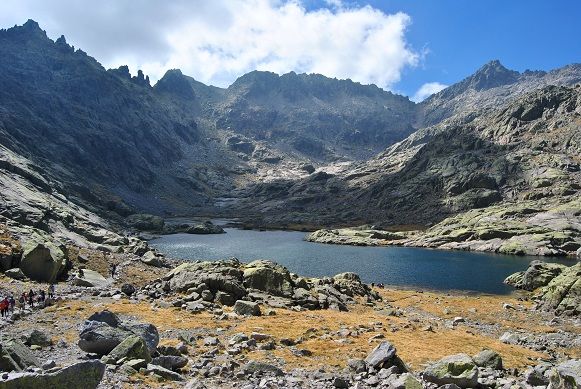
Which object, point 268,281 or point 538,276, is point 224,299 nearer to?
point 268,281

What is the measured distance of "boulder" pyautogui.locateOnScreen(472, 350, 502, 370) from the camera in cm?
2562

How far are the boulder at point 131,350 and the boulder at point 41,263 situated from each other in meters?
38.4

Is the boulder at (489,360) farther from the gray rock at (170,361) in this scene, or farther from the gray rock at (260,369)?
the gray rock at (170,361)

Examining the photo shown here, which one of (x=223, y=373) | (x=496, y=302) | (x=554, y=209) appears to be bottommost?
(x=496, y=302)

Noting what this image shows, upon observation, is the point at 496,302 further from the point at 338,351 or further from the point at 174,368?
the point at 174,368

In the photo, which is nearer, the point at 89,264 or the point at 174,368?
the point at 174,368

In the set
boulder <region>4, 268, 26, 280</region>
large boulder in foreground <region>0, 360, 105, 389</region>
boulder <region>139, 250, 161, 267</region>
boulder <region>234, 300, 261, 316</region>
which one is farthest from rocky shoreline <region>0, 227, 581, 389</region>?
boulder <region>139, 250, 161, 267</region>

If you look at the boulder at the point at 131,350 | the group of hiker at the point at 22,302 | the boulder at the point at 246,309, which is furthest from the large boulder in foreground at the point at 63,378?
the boulder at the point at 246,309

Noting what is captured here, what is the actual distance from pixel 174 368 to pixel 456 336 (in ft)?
92.2

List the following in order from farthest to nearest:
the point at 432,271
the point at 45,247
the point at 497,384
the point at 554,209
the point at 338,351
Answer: the point at 554,209, the point at 432,271, the point at 45,247, the point at 338,351, the point at 497,384

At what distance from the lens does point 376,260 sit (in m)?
132

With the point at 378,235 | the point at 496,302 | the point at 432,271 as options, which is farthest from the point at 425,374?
the point at 378,235

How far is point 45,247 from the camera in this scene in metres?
56.8

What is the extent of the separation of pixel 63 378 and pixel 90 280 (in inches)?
1847
